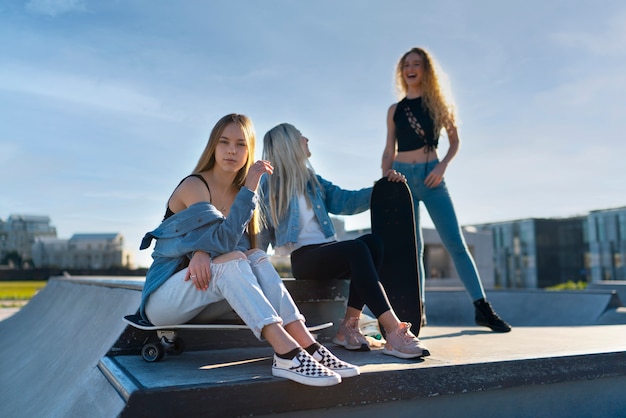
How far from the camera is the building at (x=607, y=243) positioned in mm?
48812

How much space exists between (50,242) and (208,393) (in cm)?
7998

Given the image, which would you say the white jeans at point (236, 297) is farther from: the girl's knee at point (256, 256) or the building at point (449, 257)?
the building at point (449, 257)

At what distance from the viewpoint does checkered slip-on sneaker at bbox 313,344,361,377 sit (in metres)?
2.32

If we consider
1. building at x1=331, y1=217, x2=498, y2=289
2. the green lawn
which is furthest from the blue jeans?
building at x1=331, y1=217, x2=498, y2=289

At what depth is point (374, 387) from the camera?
2.36 metres

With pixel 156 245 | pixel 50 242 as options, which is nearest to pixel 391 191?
pixel 156 245

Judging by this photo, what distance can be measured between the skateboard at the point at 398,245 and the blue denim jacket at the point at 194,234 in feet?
4.31

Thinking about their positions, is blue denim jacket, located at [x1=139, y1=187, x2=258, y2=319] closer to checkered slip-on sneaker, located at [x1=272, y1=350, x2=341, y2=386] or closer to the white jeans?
the white jeans

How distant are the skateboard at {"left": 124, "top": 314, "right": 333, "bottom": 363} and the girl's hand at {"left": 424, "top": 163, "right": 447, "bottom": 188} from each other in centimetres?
216

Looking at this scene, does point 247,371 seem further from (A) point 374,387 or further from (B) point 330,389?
(A) point 374,387

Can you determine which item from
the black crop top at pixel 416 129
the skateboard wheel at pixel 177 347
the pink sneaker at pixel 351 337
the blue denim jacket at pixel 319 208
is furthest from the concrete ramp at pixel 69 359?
the black crop top at pixel 416 129

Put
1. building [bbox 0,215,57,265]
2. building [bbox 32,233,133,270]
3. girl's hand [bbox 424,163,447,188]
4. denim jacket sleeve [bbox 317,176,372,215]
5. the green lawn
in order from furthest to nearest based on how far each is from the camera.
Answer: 1. building [bbox 0,215,57,265]
2. building [bbox 32,233,133,270]
3. the green lawn
4. girl's hand [bbox 424,163,447,188]
5. denim jacket sleeve [bbox 317,176,372,215]

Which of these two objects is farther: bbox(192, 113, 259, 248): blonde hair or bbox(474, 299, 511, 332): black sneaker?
bbox(474, 299, 511, 332): black sneaker

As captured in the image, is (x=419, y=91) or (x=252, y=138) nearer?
(x=252, y=138)
